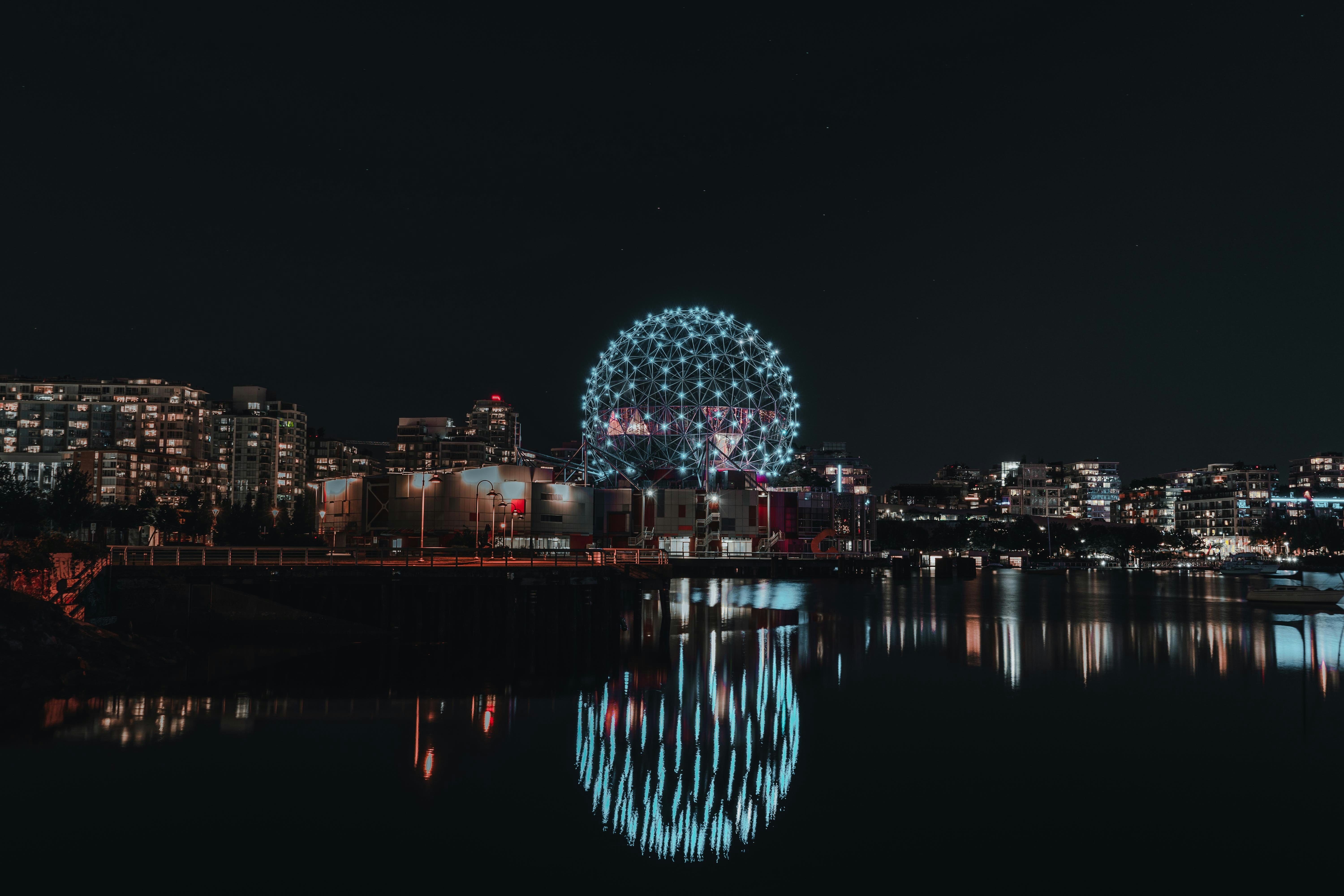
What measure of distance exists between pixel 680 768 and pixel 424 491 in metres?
40.5

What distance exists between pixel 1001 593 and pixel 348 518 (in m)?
61.3

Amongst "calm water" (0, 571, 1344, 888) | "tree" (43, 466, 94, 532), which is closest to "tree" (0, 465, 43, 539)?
"tree" (43, 466, 94, 532)

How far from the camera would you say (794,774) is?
2467cm

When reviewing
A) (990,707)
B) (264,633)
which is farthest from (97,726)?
(990,707)

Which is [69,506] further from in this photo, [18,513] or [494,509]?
[494,509]

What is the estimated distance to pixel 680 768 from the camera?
81.0 feet

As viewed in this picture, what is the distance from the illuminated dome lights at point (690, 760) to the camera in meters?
20.4

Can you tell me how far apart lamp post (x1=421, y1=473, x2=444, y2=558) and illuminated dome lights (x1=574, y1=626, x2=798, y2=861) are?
26221 mm

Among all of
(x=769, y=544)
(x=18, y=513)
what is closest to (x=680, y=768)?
(x=769, y=544)

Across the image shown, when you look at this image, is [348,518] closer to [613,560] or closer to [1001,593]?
[613,560]

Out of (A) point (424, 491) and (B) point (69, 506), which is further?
(B) point (69, 506)

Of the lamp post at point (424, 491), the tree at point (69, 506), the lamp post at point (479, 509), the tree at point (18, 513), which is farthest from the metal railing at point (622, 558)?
the tree at point (69, 506)

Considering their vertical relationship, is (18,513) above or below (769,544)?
above

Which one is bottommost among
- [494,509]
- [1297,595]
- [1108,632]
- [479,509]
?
[1108,632]
